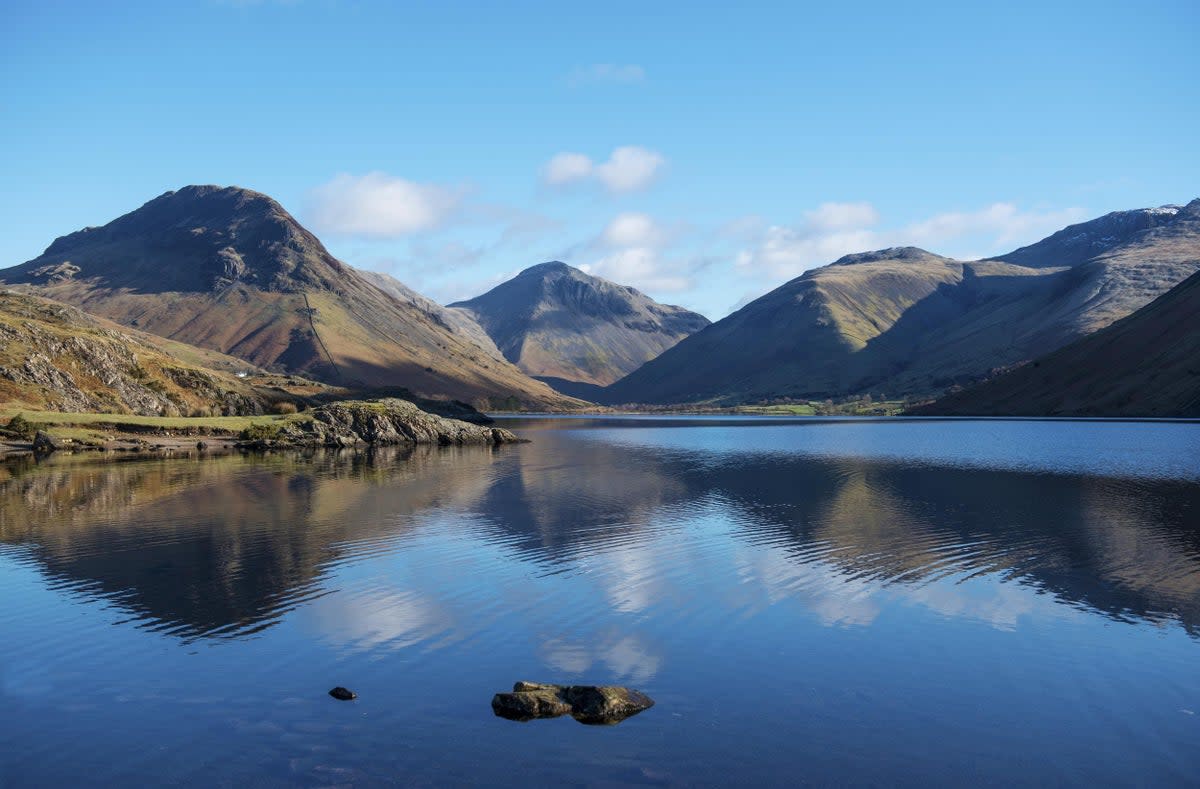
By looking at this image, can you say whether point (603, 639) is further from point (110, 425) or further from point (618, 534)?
point (110, 425)

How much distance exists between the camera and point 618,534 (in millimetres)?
48625

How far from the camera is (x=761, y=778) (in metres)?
17.5

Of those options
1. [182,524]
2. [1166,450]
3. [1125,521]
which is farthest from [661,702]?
[1166,450]

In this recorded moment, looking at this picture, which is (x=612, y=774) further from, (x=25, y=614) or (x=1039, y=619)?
(x=25, y=614)

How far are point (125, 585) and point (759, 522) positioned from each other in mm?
35717

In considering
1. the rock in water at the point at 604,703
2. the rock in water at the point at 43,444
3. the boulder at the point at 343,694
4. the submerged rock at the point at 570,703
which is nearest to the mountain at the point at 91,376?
the rock in water at the point at 43,444

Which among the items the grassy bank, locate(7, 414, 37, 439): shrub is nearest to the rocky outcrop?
the grassy bank

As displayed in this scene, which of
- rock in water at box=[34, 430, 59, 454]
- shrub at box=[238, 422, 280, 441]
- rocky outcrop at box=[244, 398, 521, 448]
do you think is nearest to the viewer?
rock in water at box=[34, 430, 59, 454]

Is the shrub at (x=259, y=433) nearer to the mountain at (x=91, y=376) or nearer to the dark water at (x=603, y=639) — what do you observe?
the mountain at (x=91, y=376)

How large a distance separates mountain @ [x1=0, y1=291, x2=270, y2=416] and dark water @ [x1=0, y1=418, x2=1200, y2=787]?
240ft

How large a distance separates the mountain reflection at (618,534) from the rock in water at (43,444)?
651 inches

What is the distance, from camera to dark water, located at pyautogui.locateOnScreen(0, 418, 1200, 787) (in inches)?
730

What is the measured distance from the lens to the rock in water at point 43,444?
100 meters

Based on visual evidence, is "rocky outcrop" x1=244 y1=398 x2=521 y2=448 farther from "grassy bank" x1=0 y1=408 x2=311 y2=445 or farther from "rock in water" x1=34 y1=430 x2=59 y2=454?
"rock in water" x1=34 y1=430 x2=59 y2=454
